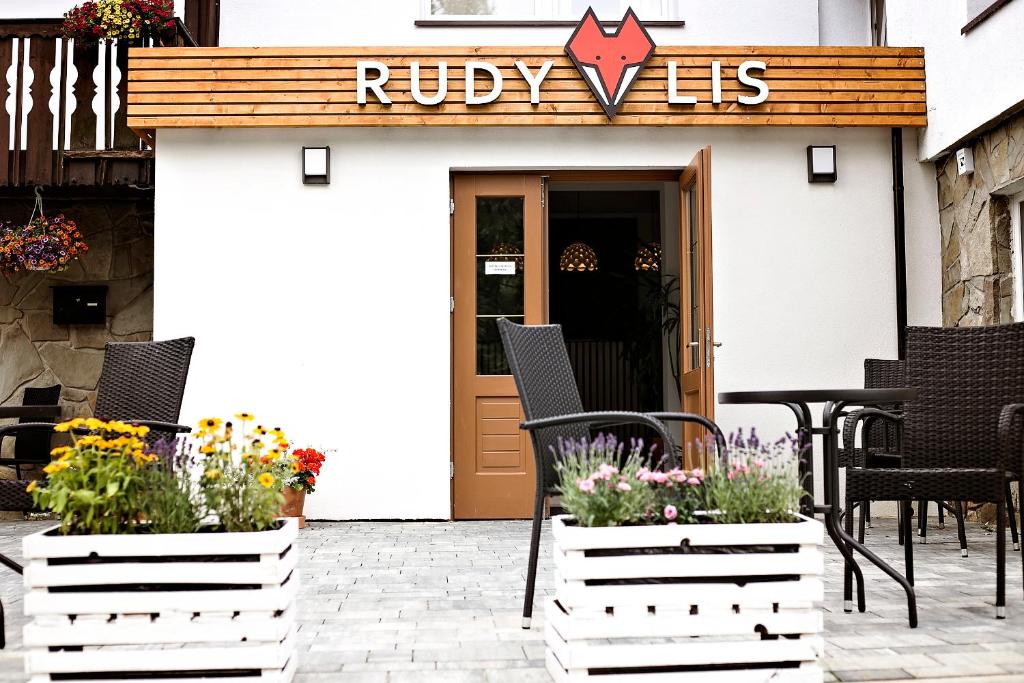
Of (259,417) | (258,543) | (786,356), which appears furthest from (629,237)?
(258,543)

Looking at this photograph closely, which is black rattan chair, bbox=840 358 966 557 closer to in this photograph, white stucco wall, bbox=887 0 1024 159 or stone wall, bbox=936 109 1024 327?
stone wall, bbox=936 109 1024 327

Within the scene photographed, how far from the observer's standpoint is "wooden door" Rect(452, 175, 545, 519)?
6270 mm

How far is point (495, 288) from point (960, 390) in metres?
3.33

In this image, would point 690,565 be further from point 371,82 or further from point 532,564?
point 371,82

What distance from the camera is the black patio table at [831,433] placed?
293 cm

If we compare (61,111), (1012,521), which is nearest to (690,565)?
(1012,521)

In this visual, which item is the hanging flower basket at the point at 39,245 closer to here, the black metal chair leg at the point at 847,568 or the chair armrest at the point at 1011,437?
the black metal chair leg at the point at 847,568

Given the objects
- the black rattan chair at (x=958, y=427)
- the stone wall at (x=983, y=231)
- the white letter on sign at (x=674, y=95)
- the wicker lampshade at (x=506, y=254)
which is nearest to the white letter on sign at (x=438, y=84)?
the wicker lampshade at (x=506, y=254)

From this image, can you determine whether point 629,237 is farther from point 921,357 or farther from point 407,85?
point 921,357

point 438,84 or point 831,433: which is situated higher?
point 438,84

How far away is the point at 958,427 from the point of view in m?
3.50

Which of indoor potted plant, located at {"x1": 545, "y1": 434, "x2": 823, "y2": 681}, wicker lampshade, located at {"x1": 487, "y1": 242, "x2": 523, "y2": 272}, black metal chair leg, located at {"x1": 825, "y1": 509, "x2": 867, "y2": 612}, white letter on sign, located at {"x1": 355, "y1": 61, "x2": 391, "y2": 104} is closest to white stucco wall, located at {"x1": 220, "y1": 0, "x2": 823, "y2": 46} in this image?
white letter on sign, located at {"x1": 355, "y1": 61, "x2": 391, "y2": 104}

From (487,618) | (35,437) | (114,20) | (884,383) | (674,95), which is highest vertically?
(114,20)

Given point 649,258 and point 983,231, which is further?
point 649,258
